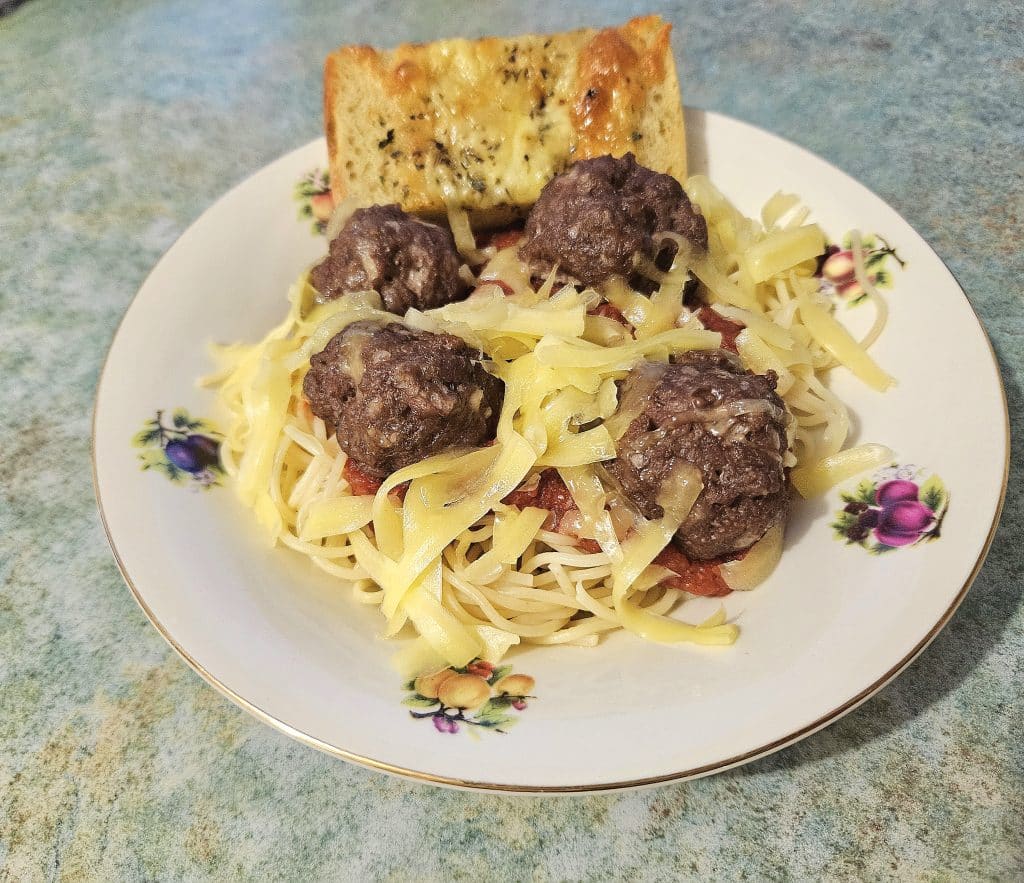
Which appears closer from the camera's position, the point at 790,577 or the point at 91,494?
the point at 790,577

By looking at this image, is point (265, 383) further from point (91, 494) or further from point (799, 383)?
point (799, 383)

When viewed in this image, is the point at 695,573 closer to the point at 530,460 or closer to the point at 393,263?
the point at 530,460

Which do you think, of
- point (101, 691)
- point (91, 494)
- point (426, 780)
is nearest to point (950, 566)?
point (426, 780)

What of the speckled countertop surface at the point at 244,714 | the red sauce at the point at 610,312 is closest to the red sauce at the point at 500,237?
the red sauce at the point at 610,312

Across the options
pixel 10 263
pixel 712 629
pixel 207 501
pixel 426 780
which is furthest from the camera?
pixel 10 263

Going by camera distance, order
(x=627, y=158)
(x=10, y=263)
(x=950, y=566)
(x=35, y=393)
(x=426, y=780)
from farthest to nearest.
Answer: (x=10, y=263)
(x=35, y=393)
(x=627, y=158)
(x=950, y=566)
(x=426, y=780)

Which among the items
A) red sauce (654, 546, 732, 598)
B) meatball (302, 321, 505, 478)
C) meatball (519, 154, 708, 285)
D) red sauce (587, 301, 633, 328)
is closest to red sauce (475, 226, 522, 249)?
meatball (519, 154, 708, 285)

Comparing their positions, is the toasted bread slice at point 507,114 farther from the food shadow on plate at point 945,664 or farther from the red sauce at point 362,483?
the food shadow on plate at point 945,664
